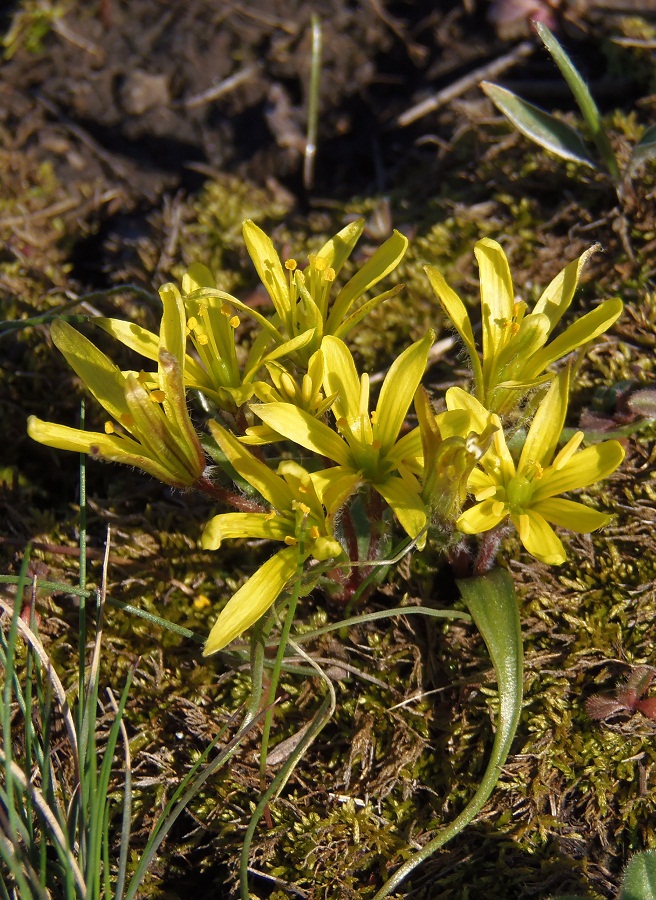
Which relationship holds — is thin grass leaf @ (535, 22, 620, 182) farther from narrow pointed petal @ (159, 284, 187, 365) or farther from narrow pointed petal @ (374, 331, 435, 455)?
narrow pointed petal @ (159, 284, 187, 365)

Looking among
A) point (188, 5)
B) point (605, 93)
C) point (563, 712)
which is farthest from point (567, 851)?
point (188, 5)

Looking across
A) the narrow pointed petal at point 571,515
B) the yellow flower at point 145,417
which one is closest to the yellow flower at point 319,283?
the yellow flower at point 145,417

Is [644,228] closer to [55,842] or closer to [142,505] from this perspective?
[142,505]

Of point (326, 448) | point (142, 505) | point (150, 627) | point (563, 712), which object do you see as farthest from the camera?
point (142, 505)

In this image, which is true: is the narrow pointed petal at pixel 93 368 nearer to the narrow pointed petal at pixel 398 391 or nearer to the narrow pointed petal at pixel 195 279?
the narrow pointed petal at pixel 195 279

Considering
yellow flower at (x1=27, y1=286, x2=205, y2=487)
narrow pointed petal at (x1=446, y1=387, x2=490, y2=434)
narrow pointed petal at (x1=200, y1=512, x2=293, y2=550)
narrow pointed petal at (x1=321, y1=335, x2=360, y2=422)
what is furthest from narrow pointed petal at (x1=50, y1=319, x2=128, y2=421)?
narrow pointed petal at (x1=446, y1=387, x2=490, y2=434)
